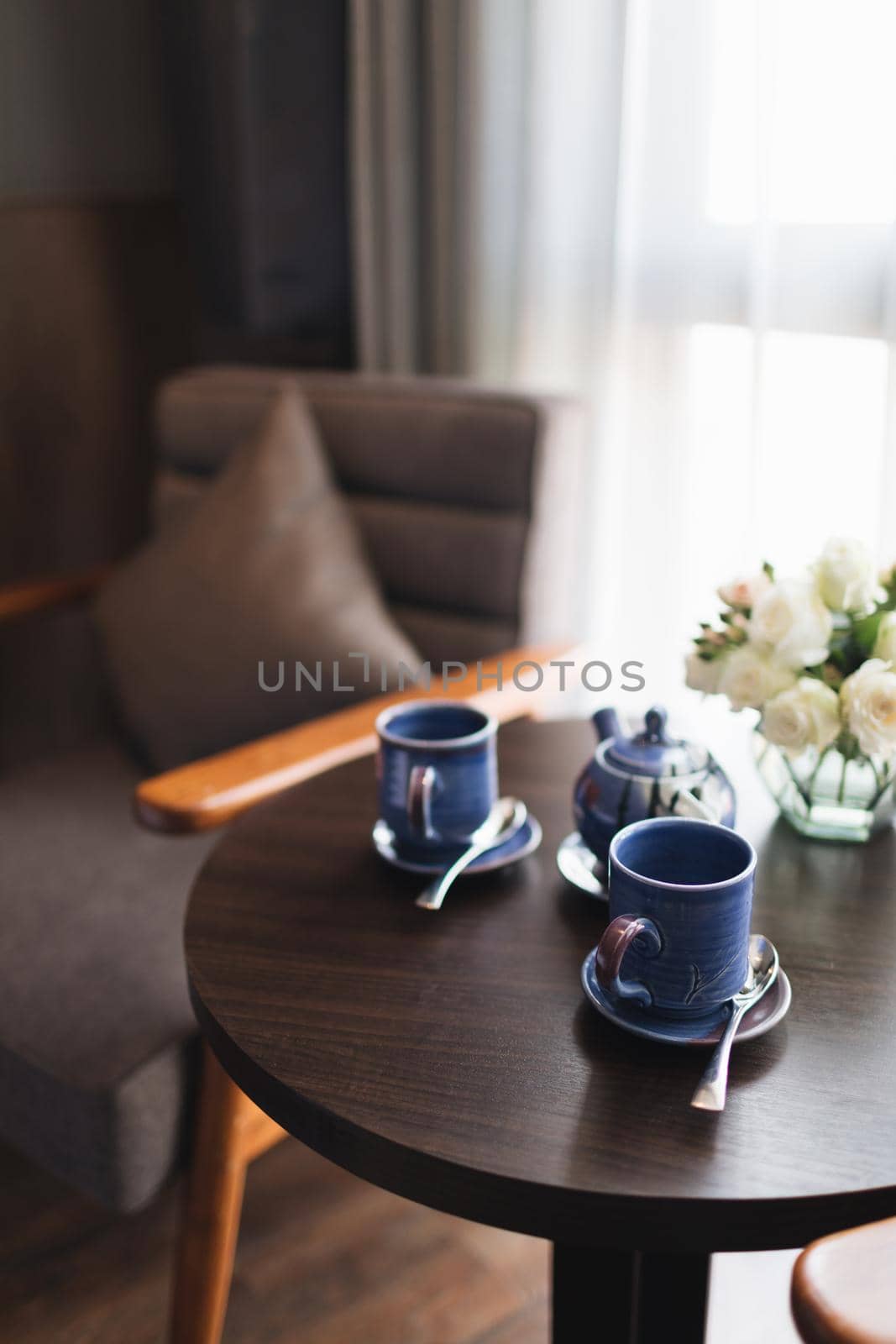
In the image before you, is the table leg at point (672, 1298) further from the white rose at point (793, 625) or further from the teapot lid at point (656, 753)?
the white rose at point (793, 625)

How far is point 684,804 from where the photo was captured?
0.88 m

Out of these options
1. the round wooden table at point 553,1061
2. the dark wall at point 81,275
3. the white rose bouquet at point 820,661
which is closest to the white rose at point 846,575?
the white rose bouquet at point 820,661

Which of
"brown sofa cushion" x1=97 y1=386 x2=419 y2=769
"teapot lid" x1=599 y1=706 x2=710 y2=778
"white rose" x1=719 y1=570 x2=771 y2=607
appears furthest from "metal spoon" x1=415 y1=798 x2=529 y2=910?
"brown sofa cushion" x1=97 y1=386 x2=419 y2=769

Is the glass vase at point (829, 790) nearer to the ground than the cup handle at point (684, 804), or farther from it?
nearer to the ground

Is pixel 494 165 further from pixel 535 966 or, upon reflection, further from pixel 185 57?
pixel 535 966

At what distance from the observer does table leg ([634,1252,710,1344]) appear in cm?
86

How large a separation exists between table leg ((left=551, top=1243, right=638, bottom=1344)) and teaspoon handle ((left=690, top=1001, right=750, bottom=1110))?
0.23 meters

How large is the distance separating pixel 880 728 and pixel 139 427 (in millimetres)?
2029

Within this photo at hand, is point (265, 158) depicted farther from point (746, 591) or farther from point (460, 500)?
point (746, 591)

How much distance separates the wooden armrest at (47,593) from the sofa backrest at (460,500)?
0.74 feet

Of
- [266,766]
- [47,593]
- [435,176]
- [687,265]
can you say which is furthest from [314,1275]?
[435,176]

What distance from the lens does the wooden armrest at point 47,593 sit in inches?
74.1

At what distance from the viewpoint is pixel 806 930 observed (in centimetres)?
88

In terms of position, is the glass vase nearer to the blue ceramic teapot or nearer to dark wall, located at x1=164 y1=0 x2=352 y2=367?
the blue ceramic teapot
